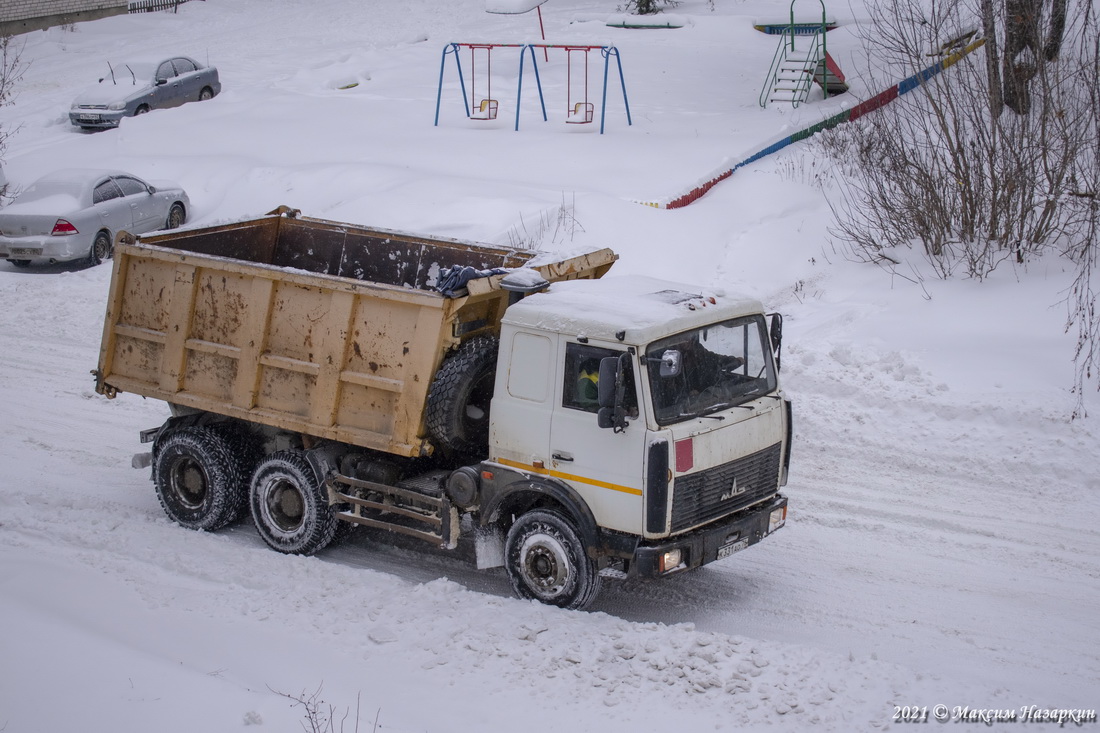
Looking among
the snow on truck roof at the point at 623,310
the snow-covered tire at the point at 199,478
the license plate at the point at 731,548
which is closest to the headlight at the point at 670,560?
the license plate at the point at 731,548

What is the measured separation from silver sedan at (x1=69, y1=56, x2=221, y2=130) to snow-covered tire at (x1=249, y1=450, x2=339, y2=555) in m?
17.2

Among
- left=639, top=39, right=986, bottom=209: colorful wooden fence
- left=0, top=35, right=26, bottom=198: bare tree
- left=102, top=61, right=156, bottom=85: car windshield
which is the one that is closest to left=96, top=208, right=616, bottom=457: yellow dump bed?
left=639, top=39, right=986, bottom=209: colorful wooden fence

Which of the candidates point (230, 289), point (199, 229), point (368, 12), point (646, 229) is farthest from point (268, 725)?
point (368, 12)

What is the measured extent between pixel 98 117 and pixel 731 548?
20.2 metres

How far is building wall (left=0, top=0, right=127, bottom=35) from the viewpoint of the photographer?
33031 mm

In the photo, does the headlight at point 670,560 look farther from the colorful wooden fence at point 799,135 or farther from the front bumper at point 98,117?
the front bumper at point 98,117

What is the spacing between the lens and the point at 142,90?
76.0 feet

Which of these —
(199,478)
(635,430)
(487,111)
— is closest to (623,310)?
(635,430)

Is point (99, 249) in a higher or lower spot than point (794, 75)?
lower

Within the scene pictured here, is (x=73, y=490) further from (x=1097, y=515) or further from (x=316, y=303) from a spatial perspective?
(x=1097, y=515)

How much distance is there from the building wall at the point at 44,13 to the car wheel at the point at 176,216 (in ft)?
67.6

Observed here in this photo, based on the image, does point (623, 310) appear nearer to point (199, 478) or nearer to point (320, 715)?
point (320, 715)

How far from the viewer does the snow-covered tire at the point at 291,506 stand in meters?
7.85

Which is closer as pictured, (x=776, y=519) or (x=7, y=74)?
(x=776, y=519)
